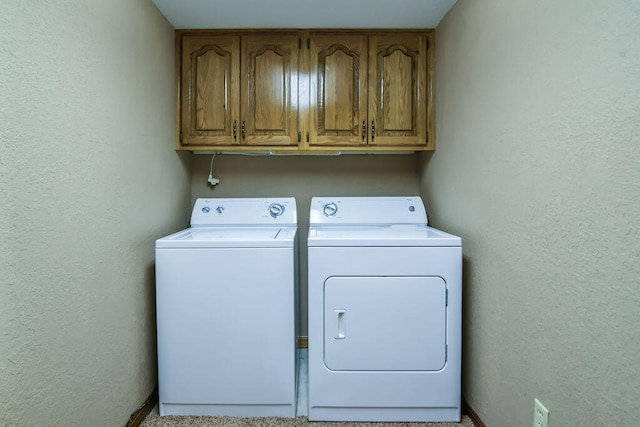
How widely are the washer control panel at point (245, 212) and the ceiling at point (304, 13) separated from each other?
1084 mm

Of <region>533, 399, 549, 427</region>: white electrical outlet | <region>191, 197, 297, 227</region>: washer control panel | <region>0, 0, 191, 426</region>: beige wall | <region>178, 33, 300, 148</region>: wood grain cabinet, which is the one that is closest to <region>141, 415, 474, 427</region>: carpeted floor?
<region>0, 0, 191, 426</region>: beige wall

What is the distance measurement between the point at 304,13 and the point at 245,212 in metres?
1.23

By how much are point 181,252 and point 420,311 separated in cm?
118

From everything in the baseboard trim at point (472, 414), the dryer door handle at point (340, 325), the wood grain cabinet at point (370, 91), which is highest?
the wood grain cabinet at point (370, 91)

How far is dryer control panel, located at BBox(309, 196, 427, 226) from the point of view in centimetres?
210

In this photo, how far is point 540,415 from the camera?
1.09m

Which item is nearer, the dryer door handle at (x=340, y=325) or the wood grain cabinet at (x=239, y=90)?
the dryer door handle at (x=340, y=325)

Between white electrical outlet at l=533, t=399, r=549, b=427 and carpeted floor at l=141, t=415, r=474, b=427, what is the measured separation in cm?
54

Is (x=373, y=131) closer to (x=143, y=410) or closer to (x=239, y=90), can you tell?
(x=239, y=90)

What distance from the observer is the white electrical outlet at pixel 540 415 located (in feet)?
3.50

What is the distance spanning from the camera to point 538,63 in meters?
1.10

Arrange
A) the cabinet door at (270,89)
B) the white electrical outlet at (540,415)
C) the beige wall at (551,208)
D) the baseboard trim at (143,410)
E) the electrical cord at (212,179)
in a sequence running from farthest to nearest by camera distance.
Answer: the electrical cord at (212,179) < the cabinet door at (270,89) < the baseboard trim at (143,410) < the white electrical outlet at (540,415) < the beige wall at (551,208)

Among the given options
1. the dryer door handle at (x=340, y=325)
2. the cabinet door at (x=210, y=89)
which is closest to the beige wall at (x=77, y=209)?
the cabinet door at (x=210, y=89)

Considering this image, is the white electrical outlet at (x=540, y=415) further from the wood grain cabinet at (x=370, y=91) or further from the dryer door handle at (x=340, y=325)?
the wood grain cabinet at (x=370, y=91)
